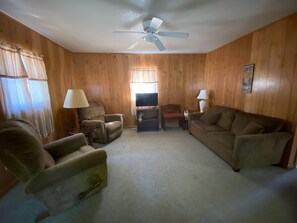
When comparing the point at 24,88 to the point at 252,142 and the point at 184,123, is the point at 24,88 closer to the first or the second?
the point at 252,142

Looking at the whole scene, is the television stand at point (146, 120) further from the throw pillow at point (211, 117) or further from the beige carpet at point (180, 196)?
the beige carpet at point (180, 196)

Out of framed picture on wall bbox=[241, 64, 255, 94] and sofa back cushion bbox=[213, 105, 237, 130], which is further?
sofa back cushion bbox=[213, 105, 237, 130]

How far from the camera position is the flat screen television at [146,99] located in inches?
171

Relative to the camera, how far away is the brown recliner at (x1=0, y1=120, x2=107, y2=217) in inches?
49.2

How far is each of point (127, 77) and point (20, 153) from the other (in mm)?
3552

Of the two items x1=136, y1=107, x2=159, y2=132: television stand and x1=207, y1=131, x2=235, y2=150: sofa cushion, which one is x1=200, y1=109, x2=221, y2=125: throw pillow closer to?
x1=207, y1=131, x2=235, y2=150: sofa cushion

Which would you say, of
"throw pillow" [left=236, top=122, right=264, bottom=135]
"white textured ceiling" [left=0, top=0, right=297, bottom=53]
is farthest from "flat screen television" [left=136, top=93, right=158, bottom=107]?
"throw pillow" [left=236, top=122, right=264, bottom=135]

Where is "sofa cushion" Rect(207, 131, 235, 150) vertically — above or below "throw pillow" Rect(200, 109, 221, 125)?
below

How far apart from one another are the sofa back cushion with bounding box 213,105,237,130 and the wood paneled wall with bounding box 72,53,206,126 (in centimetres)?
154

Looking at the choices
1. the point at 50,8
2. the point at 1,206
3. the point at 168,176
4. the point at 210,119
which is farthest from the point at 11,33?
the point at 210,119

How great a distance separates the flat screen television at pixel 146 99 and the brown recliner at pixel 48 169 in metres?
2.66

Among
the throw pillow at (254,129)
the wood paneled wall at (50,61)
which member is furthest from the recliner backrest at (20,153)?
the throw pillow at (254,129)

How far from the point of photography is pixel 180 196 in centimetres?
179

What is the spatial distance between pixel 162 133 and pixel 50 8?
11.4ft
